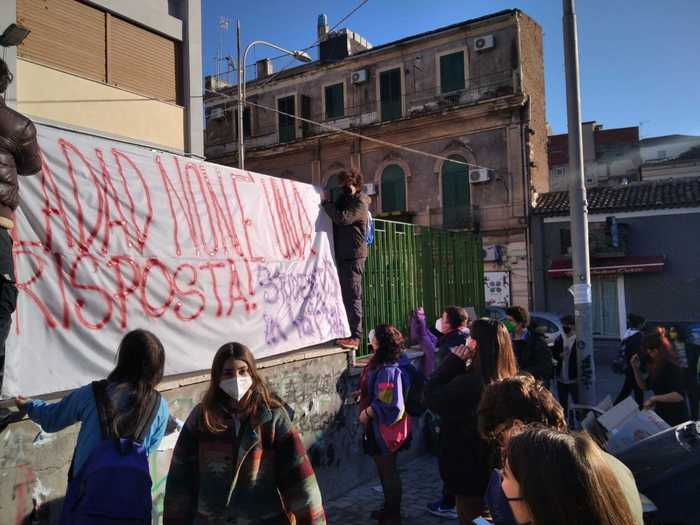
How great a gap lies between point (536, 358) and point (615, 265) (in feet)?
54.4

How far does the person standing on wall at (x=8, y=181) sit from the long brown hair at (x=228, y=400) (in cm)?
114

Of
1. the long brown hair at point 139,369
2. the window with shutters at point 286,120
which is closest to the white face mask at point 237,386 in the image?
the long brown hair at point 139,369

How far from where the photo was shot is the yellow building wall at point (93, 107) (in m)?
10.5

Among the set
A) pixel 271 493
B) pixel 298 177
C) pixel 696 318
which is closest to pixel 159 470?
pixel 271 493

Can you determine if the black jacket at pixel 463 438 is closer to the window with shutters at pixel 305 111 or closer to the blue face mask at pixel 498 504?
the blue face mask at pixel 498 504

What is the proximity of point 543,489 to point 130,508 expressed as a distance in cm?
185

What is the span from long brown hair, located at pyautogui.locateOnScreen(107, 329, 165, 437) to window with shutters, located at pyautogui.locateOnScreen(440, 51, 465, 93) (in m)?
22.1

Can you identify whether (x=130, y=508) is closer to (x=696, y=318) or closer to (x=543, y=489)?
(x=543, y=489)

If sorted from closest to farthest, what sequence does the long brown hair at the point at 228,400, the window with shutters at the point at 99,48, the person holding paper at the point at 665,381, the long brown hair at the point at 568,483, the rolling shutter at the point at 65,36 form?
the long brown hair at the point at 568,483, the long brown hair at the point at 228,400, the person holding paper at the point at 665,381, the rolling shutter at the point at 65,36, the window with shutters at the point at 99,48

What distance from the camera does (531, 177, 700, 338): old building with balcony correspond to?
64.7 ft

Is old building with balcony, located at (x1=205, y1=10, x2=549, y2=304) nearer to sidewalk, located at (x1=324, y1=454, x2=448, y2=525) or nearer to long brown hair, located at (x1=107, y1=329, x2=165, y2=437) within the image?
sidewalk, located at (x1=324, y1=454, x2=448, y2=525)

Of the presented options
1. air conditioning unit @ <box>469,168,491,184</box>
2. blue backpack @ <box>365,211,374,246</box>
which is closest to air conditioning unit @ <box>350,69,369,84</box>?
air conditioning unit @ <box>469,168,491,184</box>

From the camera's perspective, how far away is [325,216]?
20.6 feet

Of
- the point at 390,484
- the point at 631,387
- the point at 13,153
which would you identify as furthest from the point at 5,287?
the point at 631,387
